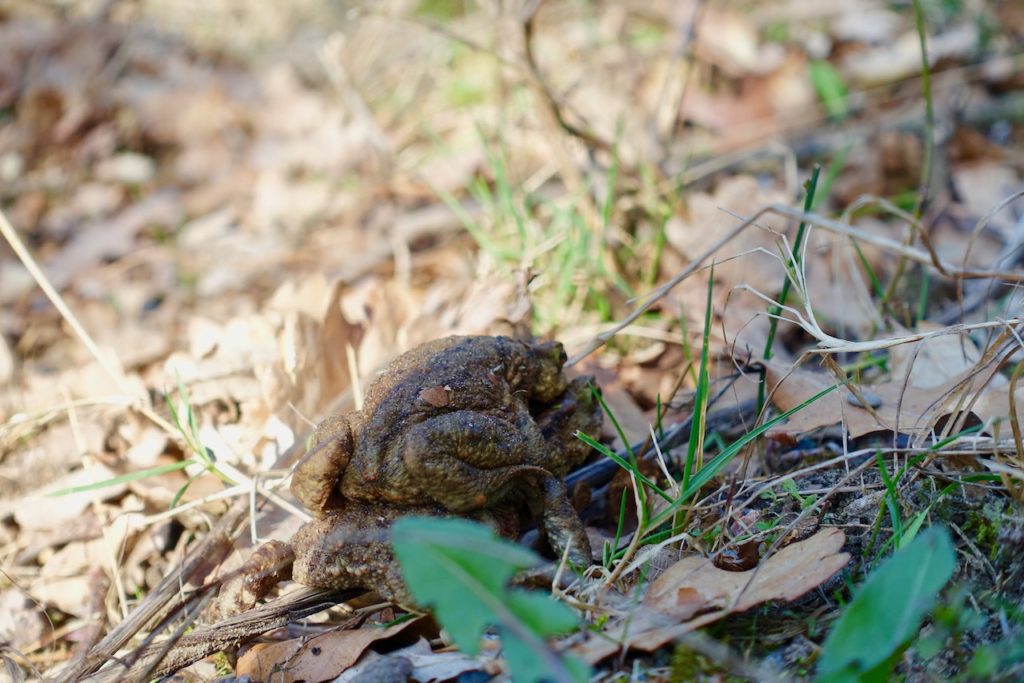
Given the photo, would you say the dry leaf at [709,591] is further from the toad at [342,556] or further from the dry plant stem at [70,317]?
the dry plant stem at [70,317]

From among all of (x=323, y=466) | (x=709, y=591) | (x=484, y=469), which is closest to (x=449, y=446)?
(x=484, y=469)

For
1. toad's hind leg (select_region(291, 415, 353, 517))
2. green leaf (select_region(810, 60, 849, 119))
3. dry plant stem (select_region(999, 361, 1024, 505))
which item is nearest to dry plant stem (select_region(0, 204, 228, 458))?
toad's hind leg (select_region(291, 415, 353, 517))

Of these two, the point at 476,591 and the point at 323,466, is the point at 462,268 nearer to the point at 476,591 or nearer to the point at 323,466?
the point at 323,466

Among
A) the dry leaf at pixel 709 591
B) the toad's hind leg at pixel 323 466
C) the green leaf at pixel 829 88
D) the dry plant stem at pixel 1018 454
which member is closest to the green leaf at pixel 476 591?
the dry leaf at pixel 709 591

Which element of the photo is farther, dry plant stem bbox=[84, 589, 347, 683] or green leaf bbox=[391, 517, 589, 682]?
dry plant stem bbox=[84, 589, 347, 683]

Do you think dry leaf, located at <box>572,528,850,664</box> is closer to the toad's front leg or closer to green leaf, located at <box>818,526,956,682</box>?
green leaf, located at <box>818,526,956,682</box>

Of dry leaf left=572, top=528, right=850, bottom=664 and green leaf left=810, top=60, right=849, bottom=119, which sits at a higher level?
green leaf left=810, top=60, right=849, bottom=119
